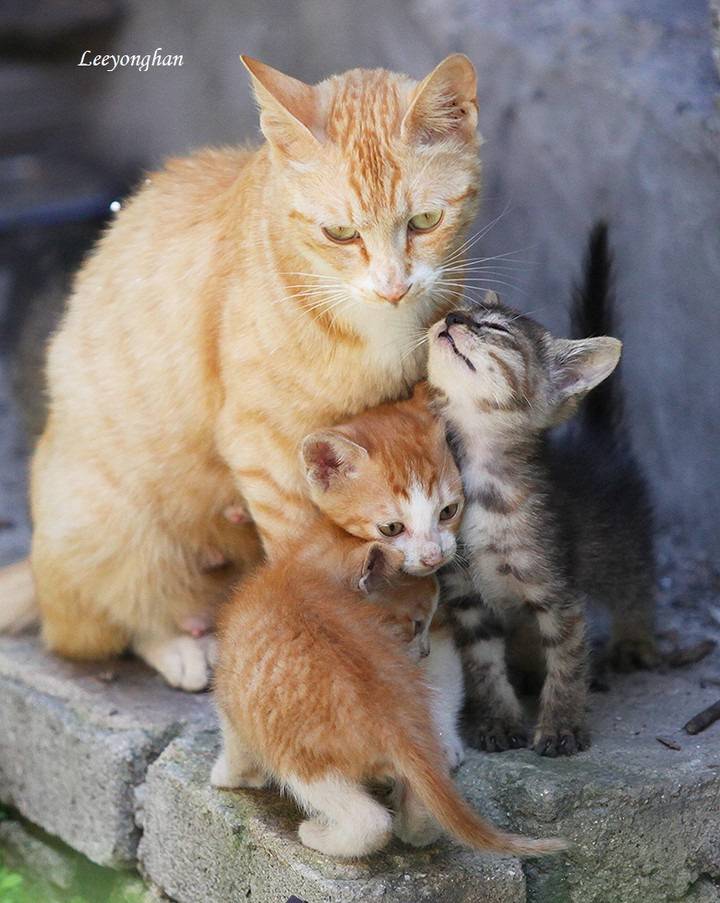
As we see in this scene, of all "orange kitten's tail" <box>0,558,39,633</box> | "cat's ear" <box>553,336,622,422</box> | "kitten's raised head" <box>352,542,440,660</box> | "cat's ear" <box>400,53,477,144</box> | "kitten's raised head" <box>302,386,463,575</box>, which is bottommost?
"orange kitten's tail" <box>0,558,39,633</box>

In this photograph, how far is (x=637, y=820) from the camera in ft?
9.95

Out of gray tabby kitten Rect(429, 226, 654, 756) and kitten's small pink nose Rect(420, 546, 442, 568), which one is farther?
gray tabby kitten Rect(429, 226, 654, 756)

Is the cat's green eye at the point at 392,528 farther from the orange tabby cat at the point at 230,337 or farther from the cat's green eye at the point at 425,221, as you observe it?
the cat's green eye at the point at 425,221

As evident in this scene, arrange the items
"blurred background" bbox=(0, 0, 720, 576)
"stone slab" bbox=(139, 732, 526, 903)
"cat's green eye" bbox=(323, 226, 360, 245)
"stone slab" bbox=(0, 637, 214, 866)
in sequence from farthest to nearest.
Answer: "blurred background" bbox=(0, 0, 720, 576) < "stone slab" bbox=(0, 637, 214, 866) < "cat's green eye" bbox=(323, 226, 360, 245) < "stone slab" bbox=(139, 732, 526, 903)

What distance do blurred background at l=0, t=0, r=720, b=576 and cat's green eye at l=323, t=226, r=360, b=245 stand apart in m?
1.49

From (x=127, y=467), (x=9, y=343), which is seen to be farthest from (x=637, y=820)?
(x=9, y=343)

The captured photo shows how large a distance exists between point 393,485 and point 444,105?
939 millimetres

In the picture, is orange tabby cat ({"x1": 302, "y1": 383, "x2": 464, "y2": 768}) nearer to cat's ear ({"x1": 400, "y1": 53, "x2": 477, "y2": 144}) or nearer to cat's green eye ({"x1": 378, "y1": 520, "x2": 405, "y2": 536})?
cat's green eye ({"x1": 378, "y1": 520, "x2": 405, "y2": 536})

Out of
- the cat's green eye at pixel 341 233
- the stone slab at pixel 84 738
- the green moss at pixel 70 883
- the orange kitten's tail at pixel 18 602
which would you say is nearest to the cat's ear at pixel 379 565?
the cat's green eye at pixel 341 233

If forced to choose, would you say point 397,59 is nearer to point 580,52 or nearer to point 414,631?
point 580,52

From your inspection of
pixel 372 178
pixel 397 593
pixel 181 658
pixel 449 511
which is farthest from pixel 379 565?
pixel 181 658

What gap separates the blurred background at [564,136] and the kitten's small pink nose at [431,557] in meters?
1.78

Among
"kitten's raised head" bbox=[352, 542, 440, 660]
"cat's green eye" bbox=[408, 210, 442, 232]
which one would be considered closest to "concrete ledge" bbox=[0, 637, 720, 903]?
"kitten's raised head" bbox=[352, 542, 440, 660]

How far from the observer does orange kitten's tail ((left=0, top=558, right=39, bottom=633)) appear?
4.31 meters
